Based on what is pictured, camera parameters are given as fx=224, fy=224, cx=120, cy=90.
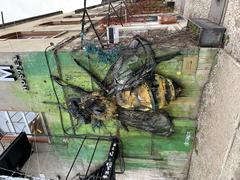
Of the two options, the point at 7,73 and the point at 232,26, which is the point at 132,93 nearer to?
the point at 232,26

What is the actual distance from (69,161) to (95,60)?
4.28 m

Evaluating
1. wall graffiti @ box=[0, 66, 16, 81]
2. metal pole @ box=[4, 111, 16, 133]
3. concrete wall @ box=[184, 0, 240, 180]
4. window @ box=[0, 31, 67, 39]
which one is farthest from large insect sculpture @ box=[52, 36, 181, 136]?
window @ box=[0, 31, 67, 39]

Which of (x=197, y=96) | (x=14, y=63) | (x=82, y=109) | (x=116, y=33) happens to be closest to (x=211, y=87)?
(x=197, y=96)

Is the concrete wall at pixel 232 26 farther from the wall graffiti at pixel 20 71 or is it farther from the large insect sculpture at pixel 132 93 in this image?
the wall graffiti at pixel 20 71

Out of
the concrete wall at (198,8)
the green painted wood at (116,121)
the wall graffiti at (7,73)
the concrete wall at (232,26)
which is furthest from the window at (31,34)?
the concrete wall at (232,26)

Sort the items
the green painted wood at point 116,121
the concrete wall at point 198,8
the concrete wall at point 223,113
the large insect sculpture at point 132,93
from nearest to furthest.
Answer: the concrete wall at point 223,113, the large insect sculpture at point 132,93, the green painted wood at point 116,121, the concrete wall at point 198,8

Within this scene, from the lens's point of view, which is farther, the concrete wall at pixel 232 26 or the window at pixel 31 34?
the window at pixel 31 34


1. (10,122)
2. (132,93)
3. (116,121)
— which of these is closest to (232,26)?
(132,93)

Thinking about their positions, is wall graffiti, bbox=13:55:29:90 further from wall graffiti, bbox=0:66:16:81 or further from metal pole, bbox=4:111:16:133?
metal pole, bbox=4:111:16:133

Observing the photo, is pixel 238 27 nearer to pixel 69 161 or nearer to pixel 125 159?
pixel 125 159

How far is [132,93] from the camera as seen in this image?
5859mm

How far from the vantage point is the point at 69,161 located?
27.4 ft

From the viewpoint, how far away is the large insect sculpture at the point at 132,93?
5797mm

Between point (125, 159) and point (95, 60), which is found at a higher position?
point (95, 60)
